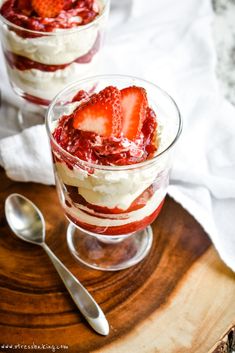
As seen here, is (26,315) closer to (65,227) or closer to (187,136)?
(65,227)

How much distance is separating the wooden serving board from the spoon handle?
16 millimetres

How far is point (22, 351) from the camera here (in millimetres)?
1062

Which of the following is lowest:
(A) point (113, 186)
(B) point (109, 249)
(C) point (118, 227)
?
(B) point (109, 249)

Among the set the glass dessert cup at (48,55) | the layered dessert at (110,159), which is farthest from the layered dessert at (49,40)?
the layered dessert at (110,159)

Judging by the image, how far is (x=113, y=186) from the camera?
1021mm

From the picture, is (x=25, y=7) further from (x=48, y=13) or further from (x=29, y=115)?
(x=29, y=115)

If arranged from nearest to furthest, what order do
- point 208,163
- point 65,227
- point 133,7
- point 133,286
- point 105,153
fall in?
point 105,153
point 133,286
point 65,227
point 208,163
point 133,7

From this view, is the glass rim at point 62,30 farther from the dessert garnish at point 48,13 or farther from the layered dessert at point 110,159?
the layered dessert at point 110,159

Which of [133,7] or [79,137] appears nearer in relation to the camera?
[79,137]

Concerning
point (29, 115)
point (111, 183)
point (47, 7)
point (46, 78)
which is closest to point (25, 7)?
point (47, 7)

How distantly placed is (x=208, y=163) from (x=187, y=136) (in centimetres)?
9

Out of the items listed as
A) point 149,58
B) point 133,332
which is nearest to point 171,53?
point 149,58

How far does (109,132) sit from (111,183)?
0.09m

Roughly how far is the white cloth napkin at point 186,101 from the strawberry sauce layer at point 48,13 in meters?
0.24
